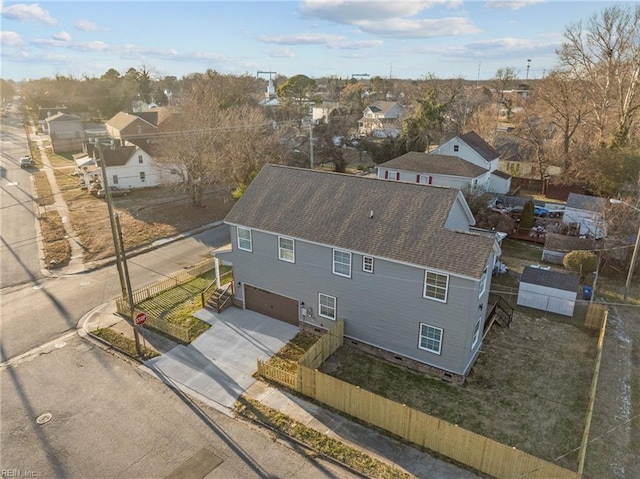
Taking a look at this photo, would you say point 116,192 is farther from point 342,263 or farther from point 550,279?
point 550,279

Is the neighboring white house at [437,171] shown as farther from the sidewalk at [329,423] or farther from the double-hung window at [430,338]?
the sidewalk at [329,423]

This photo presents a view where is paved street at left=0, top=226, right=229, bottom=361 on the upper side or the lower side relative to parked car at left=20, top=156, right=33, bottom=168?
lower

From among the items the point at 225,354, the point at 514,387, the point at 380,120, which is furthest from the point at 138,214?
the point at 380,120

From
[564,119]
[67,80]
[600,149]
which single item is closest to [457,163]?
[600,149]

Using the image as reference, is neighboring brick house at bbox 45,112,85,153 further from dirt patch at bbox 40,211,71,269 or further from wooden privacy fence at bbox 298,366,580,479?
wooden privacy fence at bbox 298,366,580,479

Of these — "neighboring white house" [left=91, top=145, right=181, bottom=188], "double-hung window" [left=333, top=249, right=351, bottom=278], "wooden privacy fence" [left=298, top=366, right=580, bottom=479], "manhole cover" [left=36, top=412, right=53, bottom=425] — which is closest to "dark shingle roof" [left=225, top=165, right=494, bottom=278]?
"double-hung window" [left=333, top=249, right=351, bottom=278]

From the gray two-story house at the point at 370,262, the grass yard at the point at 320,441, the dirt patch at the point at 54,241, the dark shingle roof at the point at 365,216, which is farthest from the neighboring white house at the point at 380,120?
the grass yard at the point at 320,441
